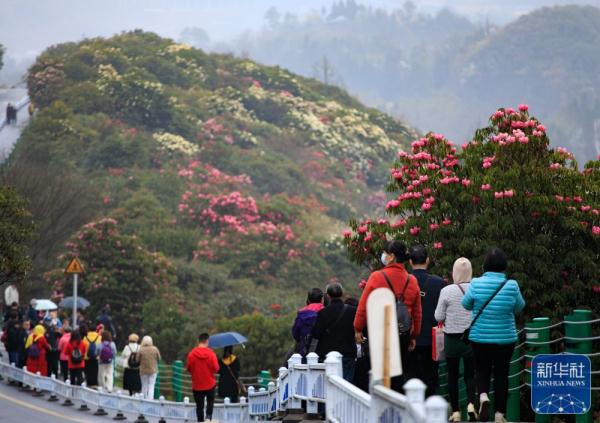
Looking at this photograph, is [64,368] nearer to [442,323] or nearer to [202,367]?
[202,367]

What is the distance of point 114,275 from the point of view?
4650 centimetres

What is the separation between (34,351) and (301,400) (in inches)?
619

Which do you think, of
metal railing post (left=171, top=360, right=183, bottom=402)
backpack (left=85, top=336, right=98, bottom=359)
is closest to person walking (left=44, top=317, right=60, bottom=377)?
backpack (left=85, top=336, right=98, bottom=359)

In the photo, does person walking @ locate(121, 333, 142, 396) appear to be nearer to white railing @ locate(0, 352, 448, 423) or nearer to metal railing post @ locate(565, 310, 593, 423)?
white railing @ locate(0, 352, 448, 423)

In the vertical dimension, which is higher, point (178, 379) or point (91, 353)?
point (91, 353)

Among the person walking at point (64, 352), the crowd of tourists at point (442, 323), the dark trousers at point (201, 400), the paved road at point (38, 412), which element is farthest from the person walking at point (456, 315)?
the person walking at point (64, 352)

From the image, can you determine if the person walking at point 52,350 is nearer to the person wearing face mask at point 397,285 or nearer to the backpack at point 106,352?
the backpack at point 106,352

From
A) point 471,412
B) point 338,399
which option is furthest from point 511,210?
point 338,399

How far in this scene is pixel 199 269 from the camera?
5491 cm

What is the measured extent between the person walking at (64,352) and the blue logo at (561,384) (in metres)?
16.8

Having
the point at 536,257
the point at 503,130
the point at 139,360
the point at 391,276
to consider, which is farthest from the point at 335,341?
the point at 139,360

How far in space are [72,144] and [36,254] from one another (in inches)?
958

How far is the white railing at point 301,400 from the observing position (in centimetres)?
764

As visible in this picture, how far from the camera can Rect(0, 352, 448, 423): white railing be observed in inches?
301
